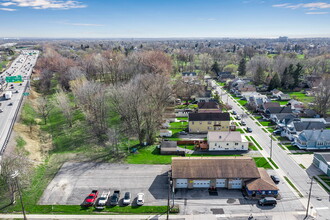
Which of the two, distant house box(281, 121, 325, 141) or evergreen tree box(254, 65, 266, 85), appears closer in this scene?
distant house box(281, 121, 325, 141)

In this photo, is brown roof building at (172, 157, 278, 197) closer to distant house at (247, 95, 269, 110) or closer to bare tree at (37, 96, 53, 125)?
distant house at (247, 95, 269, 110)

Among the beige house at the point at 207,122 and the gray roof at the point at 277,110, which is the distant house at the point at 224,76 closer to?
the gray roof at the point at 277,110

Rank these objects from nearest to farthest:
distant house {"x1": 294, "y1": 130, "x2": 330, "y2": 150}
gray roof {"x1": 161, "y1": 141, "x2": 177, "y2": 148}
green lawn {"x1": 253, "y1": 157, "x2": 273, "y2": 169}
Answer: green lawn {"x1": 253, "y1": 157, "x2": 273, "y2": 169} → gray roof {"x1": 161, "y1": 141, "x2": 177, "y2": 148} → distant house {"x1": 294, "y1": 130, "x2": 330, "y2": 150}

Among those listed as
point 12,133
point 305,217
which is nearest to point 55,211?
point 12,133

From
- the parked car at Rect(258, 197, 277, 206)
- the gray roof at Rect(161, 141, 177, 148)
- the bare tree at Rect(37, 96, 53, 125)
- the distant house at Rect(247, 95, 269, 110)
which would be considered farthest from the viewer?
the distant house at Rect(247, 95, 269, 110)

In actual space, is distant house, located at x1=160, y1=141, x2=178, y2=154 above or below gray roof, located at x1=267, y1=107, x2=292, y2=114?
below

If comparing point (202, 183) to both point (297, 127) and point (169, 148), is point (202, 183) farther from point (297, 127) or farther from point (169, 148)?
point (297, 127)

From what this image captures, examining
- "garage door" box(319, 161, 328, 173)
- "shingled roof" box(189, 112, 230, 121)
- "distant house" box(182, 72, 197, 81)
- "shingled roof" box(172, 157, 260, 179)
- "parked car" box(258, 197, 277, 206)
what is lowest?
"parked car" box(258, 197, 277, 206)

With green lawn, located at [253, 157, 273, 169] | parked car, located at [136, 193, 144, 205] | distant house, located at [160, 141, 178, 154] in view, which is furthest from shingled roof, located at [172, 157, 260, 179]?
distant house, located at [160, 141, 178, 154]

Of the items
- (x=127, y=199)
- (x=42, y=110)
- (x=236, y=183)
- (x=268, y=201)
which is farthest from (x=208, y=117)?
(x=42, y=110)
